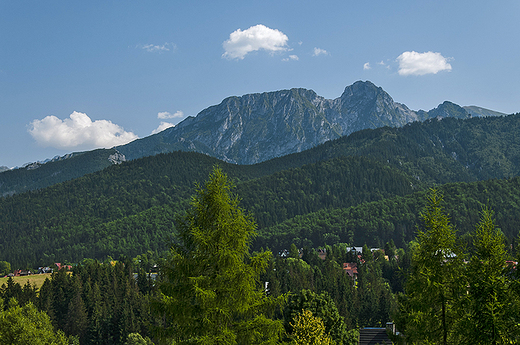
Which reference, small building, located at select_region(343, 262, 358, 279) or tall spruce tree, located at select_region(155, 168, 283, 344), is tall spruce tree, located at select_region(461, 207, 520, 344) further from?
small building, located at select_region(343, 262, 358, 279)

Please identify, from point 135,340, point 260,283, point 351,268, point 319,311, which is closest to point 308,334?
point 260,283

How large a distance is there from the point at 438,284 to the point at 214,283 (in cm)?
1004

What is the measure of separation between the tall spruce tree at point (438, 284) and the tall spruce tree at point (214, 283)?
6.93 m

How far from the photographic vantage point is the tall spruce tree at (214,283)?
16.8 meters

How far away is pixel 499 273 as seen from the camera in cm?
1736

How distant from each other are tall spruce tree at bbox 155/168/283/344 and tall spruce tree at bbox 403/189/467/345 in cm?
693

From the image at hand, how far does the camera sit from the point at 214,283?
17.4m

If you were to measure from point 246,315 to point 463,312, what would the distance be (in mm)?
9673

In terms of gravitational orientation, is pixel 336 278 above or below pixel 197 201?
below

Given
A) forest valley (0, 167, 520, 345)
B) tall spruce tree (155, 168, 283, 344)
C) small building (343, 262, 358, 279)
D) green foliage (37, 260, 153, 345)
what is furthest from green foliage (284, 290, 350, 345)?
small building (343, 262, 358, 279)

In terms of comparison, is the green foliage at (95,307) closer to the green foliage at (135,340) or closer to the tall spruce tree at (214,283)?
the green foliage at (135,340)

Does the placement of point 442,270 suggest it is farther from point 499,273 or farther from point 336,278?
point 336,278

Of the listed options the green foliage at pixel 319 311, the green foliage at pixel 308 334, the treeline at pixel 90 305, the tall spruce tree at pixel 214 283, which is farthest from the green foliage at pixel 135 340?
the tall spruce tree at pixel 214 283

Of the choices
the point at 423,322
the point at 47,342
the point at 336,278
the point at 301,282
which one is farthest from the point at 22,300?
the point at 423,322
